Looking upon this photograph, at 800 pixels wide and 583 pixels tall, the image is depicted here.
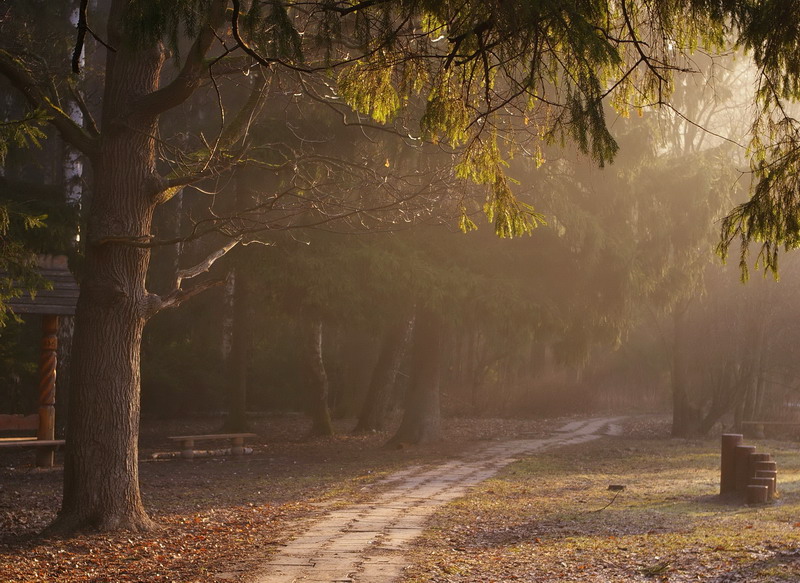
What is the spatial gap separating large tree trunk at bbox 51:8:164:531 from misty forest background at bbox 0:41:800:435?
1.62 meters

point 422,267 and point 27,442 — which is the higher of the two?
point 422,267

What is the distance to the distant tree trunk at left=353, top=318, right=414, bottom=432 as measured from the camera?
75.0ft

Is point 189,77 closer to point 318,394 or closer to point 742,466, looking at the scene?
point 742,466

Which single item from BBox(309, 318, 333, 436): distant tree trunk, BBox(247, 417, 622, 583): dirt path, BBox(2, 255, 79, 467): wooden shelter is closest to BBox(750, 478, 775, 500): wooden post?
BBox(247, 417, 622, 583): dirt path

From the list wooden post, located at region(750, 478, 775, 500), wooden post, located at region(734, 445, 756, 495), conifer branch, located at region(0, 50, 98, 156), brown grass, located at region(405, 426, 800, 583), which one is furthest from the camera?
wooden post, located at region(734, 445, 756, 495)

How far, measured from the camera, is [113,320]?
364 inches

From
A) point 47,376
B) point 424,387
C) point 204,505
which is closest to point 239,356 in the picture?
point 424,387

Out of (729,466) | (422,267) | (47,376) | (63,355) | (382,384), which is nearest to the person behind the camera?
(729,466)

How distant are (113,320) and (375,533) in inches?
135

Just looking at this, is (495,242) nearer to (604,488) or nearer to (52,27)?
(604,488)

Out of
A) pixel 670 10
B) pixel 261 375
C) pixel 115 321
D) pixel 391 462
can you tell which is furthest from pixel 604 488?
pixel 261 375

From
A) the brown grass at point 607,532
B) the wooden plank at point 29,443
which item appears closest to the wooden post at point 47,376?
the wooden plank at point 29,443

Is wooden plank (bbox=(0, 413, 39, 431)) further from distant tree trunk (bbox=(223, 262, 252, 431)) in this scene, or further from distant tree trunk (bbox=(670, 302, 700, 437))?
distant tree trunk (bbox=(670, 302, 700, 437))

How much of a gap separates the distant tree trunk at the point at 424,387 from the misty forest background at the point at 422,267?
0.42 metres
